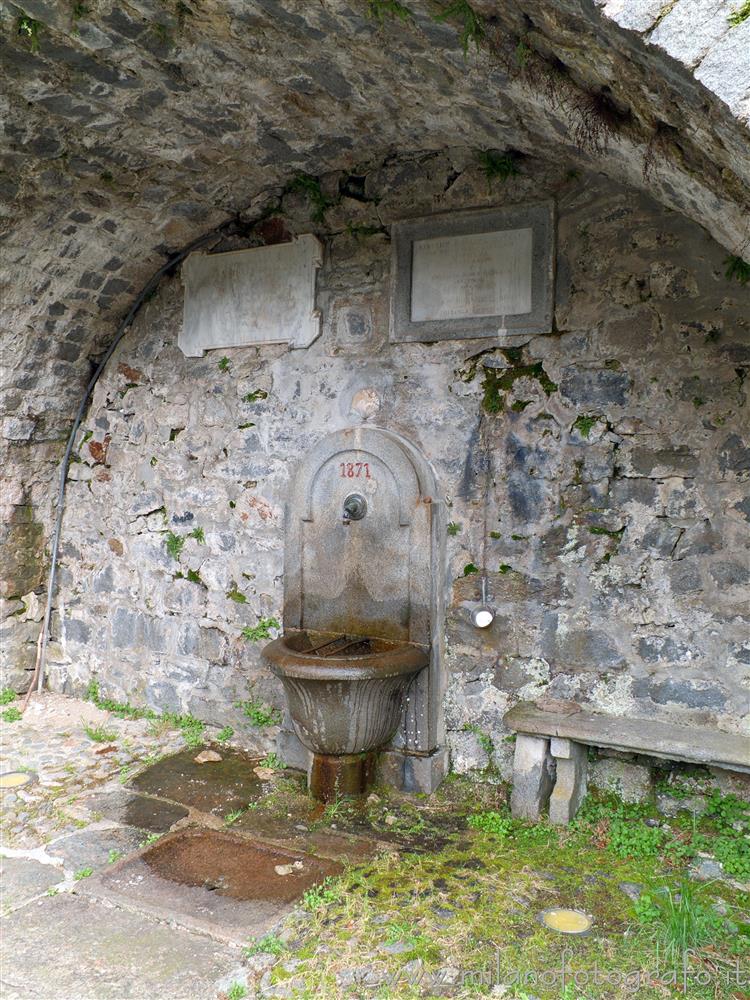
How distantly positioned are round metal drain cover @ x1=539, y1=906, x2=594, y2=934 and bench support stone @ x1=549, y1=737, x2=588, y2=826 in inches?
22.8

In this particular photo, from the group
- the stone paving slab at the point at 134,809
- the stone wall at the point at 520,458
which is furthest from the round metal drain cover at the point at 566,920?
the stone paving slab at the point at 134,809

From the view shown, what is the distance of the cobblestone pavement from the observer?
231 centimetres

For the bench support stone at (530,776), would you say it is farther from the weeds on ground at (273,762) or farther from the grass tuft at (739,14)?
the grass tuft at (739,14)

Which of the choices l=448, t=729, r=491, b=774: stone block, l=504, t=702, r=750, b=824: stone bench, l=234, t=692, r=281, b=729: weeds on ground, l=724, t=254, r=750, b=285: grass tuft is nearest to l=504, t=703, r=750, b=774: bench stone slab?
l=504, t=702, r=750, b=824: stone bench

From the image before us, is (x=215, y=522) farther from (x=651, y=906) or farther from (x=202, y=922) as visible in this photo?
(x=651, y=906)

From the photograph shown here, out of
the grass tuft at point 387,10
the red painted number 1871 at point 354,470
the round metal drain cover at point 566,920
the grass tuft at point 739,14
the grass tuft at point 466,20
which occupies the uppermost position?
the grass tuft at point 387,10

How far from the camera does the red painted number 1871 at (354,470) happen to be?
12.1 ft

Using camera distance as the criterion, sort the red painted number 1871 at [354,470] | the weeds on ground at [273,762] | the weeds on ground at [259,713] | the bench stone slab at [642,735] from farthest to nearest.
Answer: the weeds on ground at [259,713] < the weeds on ground at [273,762] < the red painted number 1871 at [354,470] < the bench stone slab at [642,735]

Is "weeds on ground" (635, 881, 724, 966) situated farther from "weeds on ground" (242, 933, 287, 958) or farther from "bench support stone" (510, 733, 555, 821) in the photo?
"weeds on ground" (242, 933, 287, 958)

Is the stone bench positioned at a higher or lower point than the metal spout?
lower

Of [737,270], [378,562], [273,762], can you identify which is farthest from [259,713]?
[737,270]

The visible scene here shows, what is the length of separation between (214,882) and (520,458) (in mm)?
2044

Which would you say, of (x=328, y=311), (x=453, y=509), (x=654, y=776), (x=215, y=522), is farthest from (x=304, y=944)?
(x=328, y=311)

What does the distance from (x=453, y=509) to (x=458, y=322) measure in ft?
2.73
